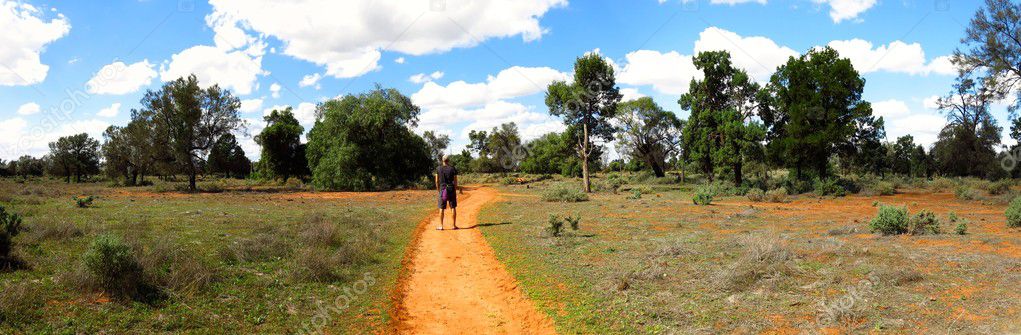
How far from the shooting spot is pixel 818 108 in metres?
33.2

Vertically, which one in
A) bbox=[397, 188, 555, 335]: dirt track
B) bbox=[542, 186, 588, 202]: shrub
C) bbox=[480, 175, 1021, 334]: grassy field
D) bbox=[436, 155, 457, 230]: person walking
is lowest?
bbox=[397, 188, 555, 335]: dirt track

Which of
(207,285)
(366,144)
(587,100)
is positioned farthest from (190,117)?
(207,285)

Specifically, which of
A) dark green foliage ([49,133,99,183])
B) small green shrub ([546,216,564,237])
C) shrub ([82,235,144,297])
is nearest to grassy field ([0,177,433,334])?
shrub ([82,235,144,297])

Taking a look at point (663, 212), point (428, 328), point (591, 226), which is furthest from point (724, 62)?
point (428, 328)

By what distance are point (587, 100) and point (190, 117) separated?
3347 cm

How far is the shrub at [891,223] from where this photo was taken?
12.6 metres

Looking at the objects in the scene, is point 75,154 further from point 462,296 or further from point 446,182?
point 462,296

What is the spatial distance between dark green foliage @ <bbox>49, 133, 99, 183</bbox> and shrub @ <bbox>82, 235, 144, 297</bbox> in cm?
8815

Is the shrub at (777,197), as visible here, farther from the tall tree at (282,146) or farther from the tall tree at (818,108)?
the tall tree at (282,146)

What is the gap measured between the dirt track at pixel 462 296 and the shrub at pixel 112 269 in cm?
368

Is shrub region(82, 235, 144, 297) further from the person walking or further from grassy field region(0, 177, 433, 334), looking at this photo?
the person walking

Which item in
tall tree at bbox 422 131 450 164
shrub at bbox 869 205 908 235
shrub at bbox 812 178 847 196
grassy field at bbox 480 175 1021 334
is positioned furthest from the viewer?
tall tree at bbox 422 131 450 164

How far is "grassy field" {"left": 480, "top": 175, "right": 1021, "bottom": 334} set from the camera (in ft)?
19.5

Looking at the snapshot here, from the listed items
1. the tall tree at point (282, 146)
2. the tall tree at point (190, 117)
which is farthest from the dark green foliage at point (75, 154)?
the tall tree at point (190, 117)
